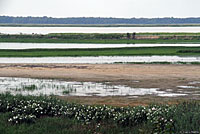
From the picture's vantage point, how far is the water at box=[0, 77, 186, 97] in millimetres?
26328

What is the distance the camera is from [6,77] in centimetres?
3425

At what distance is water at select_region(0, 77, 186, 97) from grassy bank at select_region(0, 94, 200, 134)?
21.2 ft

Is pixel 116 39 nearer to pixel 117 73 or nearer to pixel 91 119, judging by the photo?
pixel 117 73

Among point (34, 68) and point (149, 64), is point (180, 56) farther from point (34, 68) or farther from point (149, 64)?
point (34, 68)

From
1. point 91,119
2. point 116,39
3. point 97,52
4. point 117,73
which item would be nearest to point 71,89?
point 117,73

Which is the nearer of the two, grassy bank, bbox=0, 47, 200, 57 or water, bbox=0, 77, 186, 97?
water, bbox=0, 77, 186, 97

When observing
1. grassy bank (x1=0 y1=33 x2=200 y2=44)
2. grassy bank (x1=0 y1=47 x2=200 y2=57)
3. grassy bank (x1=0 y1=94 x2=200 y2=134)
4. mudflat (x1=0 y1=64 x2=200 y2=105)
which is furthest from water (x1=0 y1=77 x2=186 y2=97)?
grassy bank (x1=0 y1=33 x2=200 y2=44)

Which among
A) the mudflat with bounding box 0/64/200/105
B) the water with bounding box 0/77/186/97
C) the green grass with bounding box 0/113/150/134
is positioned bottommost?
the green grass with bounding box 0/113/150/134

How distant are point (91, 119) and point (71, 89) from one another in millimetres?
10755

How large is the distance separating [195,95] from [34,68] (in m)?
18.0

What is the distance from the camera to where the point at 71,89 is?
2777cm

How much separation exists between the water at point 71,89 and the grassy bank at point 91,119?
6.48 meters

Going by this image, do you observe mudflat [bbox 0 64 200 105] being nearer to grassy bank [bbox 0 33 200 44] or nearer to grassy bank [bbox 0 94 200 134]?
grassy bank [bbox 0 94 200 134]

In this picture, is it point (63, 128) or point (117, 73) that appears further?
point (117, 73)
